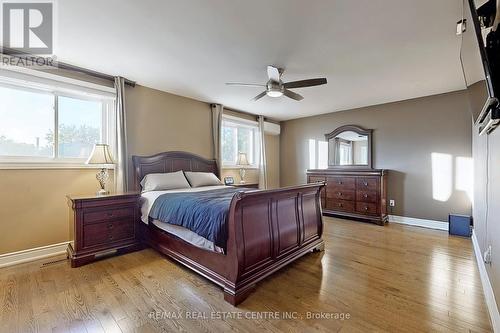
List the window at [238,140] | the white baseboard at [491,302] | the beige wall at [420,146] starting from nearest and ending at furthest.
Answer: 1. the white baseboard at [491,302]
2. the beige wall at [420,146]
3. the window at [238,140]

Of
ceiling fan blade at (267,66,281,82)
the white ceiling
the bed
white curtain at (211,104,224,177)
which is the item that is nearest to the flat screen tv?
the white ceiling

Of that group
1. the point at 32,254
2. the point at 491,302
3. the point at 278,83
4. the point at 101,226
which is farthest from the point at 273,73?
the point at 32,254

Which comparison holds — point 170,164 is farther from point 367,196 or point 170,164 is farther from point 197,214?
point 367,196

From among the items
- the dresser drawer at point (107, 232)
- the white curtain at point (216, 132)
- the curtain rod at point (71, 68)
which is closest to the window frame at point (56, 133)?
the curtain rod at point (71, 68)

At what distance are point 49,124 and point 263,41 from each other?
2946mm

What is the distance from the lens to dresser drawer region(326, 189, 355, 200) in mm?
4891

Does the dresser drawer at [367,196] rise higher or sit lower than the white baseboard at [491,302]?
higher

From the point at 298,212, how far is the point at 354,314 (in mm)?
Answer: 1171

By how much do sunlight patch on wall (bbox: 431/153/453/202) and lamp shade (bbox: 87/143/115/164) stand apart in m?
5.41

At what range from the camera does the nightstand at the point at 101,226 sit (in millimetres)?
2662

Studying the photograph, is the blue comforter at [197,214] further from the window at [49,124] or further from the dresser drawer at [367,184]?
the dresser drawer at [367,184]

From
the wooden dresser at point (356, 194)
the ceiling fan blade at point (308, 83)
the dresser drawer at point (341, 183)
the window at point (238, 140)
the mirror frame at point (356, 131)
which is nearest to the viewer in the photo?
the ceiling fan blade at point (308, 83)

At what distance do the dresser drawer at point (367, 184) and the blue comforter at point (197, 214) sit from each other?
337cm

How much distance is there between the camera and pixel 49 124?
307 cm
